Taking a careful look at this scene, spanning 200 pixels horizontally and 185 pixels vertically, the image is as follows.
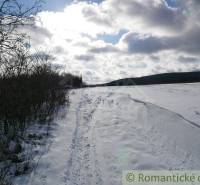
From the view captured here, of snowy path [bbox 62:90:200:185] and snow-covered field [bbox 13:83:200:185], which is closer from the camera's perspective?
snow-covered field [bbox 13:83:200:185]

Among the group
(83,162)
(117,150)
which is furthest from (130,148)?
(83,162)

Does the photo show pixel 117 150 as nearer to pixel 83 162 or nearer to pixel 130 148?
pixel 130 148

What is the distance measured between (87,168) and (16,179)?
1.41m

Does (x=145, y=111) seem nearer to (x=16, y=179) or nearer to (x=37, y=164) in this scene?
(x=37, y=164)

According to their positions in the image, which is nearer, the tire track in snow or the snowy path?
the tire track in snow

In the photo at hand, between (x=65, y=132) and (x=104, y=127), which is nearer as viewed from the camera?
(x=65, y=132)

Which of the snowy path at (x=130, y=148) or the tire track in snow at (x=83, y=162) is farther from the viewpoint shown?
the snowy path at (x=130, y=148)

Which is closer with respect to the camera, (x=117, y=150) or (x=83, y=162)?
(x=83, y=162)

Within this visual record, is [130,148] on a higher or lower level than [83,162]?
higher

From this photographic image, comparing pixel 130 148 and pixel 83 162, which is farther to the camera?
pixel 130 148

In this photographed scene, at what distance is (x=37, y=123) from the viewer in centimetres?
623

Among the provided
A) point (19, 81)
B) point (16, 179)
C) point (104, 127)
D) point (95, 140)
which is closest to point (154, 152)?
point (95, 140)

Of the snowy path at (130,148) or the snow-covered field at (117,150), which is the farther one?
the snowy path at (130,148)

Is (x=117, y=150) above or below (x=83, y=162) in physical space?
above
